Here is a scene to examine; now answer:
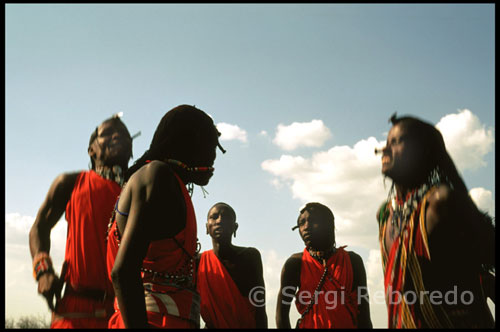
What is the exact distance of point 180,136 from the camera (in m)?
2.85

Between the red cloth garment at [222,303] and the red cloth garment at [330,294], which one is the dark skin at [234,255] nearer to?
the red cloth garment at [222,303]

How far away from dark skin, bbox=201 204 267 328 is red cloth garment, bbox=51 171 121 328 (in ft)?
12.9

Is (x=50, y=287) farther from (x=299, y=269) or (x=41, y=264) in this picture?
(x=299, y=269)

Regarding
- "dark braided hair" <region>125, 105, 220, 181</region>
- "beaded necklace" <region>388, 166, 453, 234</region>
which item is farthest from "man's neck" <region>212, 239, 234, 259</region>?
"dark braided hair" <region>125, 105, 220, 181</region>

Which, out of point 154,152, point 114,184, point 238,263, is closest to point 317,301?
point 238,263

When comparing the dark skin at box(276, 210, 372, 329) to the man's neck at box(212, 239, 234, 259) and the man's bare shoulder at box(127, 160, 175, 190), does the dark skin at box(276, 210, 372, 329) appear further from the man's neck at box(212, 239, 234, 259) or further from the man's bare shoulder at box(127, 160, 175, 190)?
the man's bare shoulder at box(127, 160, 175, 190)

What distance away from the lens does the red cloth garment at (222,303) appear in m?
7.50

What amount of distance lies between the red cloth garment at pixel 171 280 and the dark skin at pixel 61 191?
4.77ft

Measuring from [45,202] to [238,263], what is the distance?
418cm

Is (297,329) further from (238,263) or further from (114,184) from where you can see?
(114,184)

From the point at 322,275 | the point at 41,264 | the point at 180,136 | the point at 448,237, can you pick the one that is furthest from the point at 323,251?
the point at 180,136

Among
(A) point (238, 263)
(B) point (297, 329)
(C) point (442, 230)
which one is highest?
(C) point (442, 230)

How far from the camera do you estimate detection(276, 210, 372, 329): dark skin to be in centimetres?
739

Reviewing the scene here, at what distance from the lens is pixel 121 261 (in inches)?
91.0
